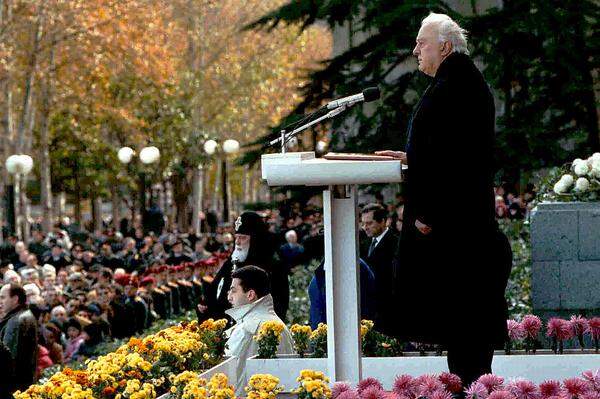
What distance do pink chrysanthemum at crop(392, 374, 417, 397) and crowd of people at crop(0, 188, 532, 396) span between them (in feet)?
1.08

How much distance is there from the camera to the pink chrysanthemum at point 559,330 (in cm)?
833

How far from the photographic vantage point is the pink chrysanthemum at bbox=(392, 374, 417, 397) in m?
6.26

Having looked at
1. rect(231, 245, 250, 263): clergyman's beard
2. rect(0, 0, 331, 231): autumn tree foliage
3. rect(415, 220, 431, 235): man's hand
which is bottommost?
rect(231, 245, 250, 263): clergyman's beard

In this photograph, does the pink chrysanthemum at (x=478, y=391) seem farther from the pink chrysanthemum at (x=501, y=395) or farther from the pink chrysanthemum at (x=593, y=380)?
the pink chrysanthemum at (x=593, y=380)

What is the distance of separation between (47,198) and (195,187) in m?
10.6

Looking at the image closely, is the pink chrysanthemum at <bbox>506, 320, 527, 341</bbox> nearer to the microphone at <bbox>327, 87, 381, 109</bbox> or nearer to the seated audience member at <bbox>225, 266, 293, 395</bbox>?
the seated audience member at <bbox>225, 266, 293, 395</bbox>

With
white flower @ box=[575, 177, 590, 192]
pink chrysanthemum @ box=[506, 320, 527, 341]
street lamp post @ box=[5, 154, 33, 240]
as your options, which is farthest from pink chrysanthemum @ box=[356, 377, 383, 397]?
street lamp post @ box=[5, 154, 33, 240]

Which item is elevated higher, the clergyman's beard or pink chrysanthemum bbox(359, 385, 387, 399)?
the clergyman's beard

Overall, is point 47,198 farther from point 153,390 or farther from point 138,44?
point 153,390

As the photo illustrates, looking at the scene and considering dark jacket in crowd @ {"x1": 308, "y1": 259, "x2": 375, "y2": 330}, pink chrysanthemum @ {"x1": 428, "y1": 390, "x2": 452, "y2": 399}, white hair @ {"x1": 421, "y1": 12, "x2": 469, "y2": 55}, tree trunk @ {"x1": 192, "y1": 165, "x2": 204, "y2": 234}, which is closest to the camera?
pink chrysanthemum @ {"x1": 428, "y1": 390, "x2": 452, "y2": 399}

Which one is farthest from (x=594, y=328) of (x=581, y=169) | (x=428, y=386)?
(x=581, y=169)

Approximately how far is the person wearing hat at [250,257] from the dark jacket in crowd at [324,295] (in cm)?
68

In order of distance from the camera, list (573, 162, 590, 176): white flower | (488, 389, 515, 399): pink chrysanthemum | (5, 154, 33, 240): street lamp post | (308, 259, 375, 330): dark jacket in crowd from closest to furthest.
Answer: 1. (488, 389, 515, 399): pink chrysanthemum
2. (308, 259, 375, 330): dark jacket in crowd
3. (573, 162, 590, 176): white flower
4. (5, 154, 33, 240): street lamp post

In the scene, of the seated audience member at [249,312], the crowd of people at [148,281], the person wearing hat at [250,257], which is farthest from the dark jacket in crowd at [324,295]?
the person wearing hat at [250,257]
